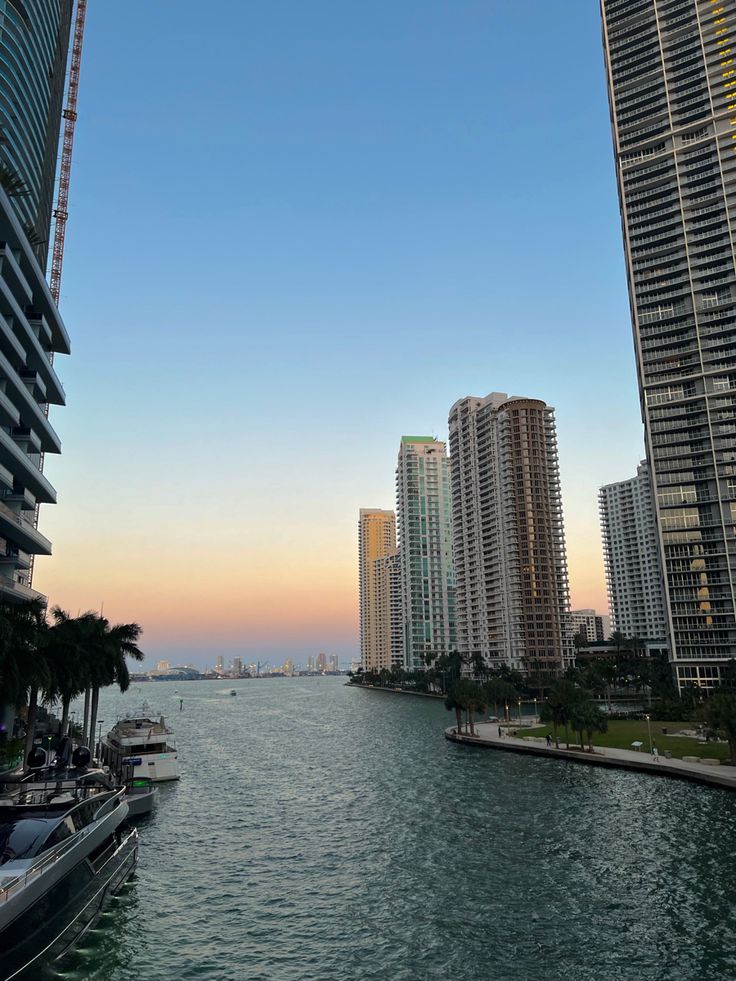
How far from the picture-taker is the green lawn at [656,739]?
3275 inches

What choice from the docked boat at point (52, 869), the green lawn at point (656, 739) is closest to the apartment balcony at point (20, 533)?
the docked boat at point (52, 869)

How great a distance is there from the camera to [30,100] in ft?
336

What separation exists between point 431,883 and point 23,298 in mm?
87554

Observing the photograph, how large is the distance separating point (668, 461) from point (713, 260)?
50.7m

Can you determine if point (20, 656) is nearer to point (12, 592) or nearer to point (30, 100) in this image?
point (12, 592)

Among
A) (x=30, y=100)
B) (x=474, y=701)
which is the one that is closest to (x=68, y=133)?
(x=30, y=100)

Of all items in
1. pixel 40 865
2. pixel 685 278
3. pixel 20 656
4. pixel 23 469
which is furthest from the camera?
pixel 685 278

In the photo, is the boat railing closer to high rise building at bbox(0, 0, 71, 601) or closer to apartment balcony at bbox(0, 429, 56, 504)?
high rise building at bbox(0, 0, 71, 601)

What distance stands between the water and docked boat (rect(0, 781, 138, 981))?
221cm

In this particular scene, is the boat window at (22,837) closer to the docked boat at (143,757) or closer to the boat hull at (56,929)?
the boat hull at (56,929)

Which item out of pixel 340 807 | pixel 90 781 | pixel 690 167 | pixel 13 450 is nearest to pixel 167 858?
pixel 90 781

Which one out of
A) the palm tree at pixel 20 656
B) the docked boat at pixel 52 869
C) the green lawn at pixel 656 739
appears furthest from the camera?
the green lawn at pixel 656 739

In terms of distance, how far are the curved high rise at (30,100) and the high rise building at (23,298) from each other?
0.14 metres

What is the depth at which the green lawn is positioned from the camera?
273 ft
